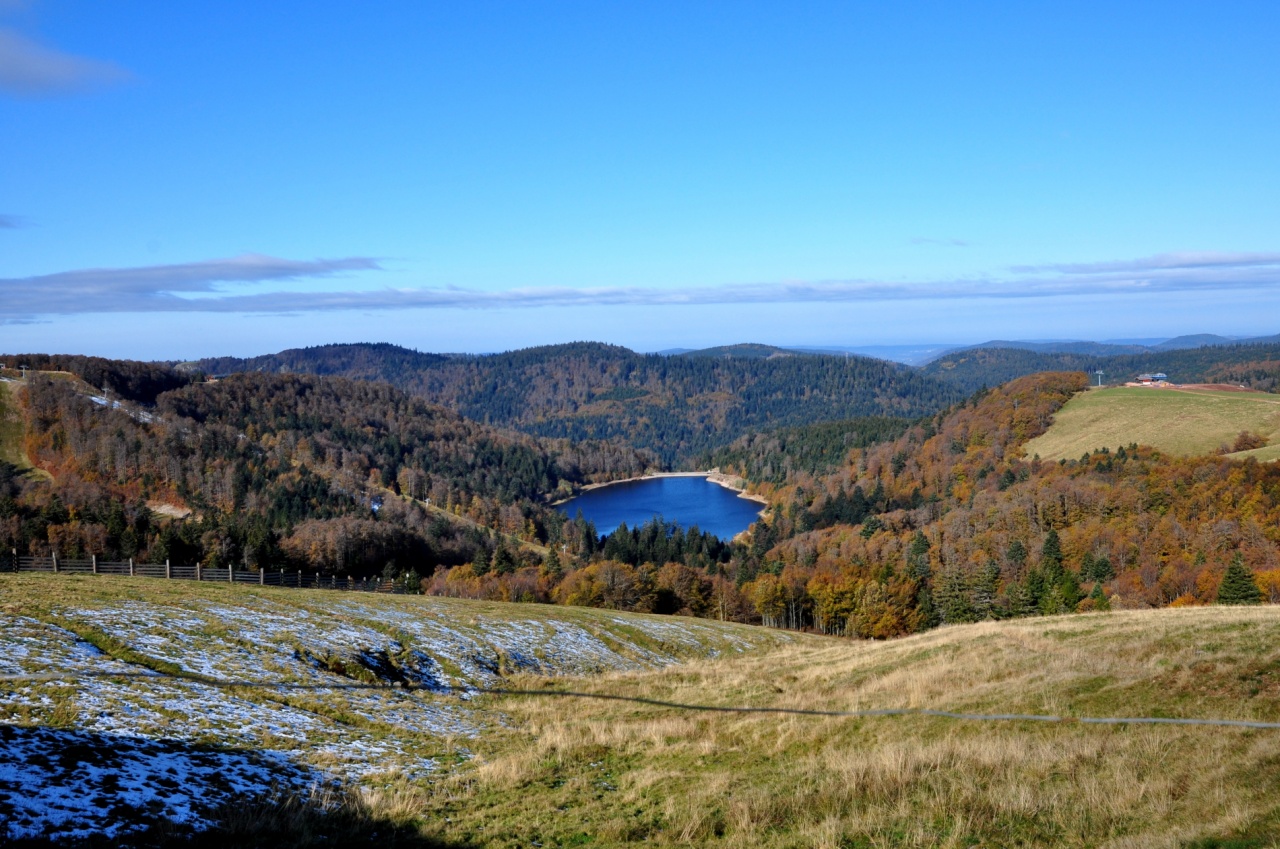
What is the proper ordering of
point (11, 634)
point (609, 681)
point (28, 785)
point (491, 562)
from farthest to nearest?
1. point (491, 562)
2. point (609, 681)
3. point (11, 634)
4. point (28, 785)

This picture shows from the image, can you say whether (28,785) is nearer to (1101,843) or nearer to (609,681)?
(1101,843)

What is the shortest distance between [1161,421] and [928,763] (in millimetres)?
152710

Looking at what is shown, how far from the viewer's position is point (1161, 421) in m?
136

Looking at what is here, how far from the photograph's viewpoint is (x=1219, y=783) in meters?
9.02

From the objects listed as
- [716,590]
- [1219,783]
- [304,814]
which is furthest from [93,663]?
[716,590]

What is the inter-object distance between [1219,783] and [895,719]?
5783 millimetres

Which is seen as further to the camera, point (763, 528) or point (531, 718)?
point (763, 528)

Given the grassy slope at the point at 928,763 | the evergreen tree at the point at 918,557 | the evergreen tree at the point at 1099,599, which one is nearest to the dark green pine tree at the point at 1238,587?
the evergreen tree at the point at 1099,599

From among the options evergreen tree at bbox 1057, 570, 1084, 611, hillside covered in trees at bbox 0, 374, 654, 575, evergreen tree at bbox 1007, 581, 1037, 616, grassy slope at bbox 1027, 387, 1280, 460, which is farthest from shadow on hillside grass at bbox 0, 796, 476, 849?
grassy slope at bbox 1027, 387, 1280, 460

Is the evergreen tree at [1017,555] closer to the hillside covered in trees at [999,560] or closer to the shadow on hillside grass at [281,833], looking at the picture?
the hillside covered in trees at [999,560]

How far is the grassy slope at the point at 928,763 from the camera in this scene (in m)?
8.67

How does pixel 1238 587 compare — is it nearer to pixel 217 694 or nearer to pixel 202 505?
pixel 217 694

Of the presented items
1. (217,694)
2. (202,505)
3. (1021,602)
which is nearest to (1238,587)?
(1021,602)

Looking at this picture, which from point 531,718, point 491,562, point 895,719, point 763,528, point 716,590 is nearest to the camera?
point 895,719
